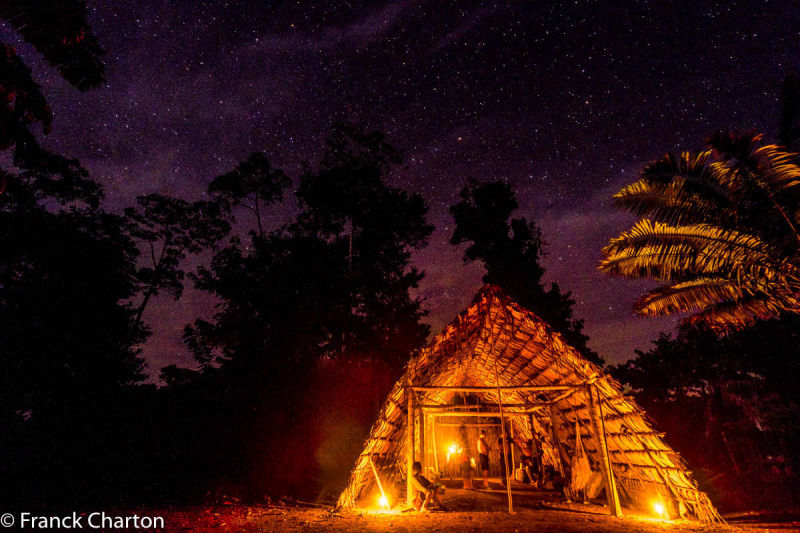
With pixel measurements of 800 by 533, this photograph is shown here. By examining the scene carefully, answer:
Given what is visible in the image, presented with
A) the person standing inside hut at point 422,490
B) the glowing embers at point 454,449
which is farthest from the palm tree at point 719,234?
the glowing embers at point 454,449

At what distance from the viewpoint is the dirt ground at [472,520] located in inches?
281

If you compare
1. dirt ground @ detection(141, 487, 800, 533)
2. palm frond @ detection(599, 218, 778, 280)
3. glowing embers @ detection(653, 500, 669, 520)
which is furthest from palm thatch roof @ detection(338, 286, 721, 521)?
palm frond @ detection(599, 218, 778, 280)

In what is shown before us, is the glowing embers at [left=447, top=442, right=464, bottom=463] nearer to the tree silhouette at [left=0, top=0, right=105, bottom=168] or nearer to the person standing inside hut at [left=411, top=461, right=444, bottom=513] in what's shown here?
the person standing inside hut at [left=411, top=461, right=444, bottom=513]

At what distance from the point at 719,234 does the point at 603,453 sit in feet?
19.7

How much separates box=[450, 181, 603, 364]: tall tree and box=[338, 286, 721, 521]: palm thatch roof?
38.8 feet

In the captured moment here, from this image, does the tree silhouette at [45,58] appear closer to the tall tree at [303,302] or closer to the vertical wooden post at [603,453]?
the vertical wooden post at [603,453]

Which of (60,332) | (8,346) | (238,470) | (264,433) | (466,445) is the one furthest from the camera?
(264,433)

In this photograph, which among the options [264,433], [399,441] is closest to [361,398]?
[264,433]

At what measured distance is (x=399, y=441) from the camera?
40.5ft

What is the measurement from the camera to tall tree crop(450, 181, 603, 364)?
24766 millimetres

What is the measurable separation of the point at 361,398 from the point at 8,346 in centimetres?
1776

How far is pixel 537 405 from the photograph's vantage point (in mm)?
13039

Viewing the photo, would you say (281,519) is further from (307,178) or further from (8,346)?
(307,178)

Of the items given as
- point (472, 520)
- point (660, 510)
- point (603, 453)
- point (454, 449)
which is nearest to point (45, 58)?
point (472, 520)
